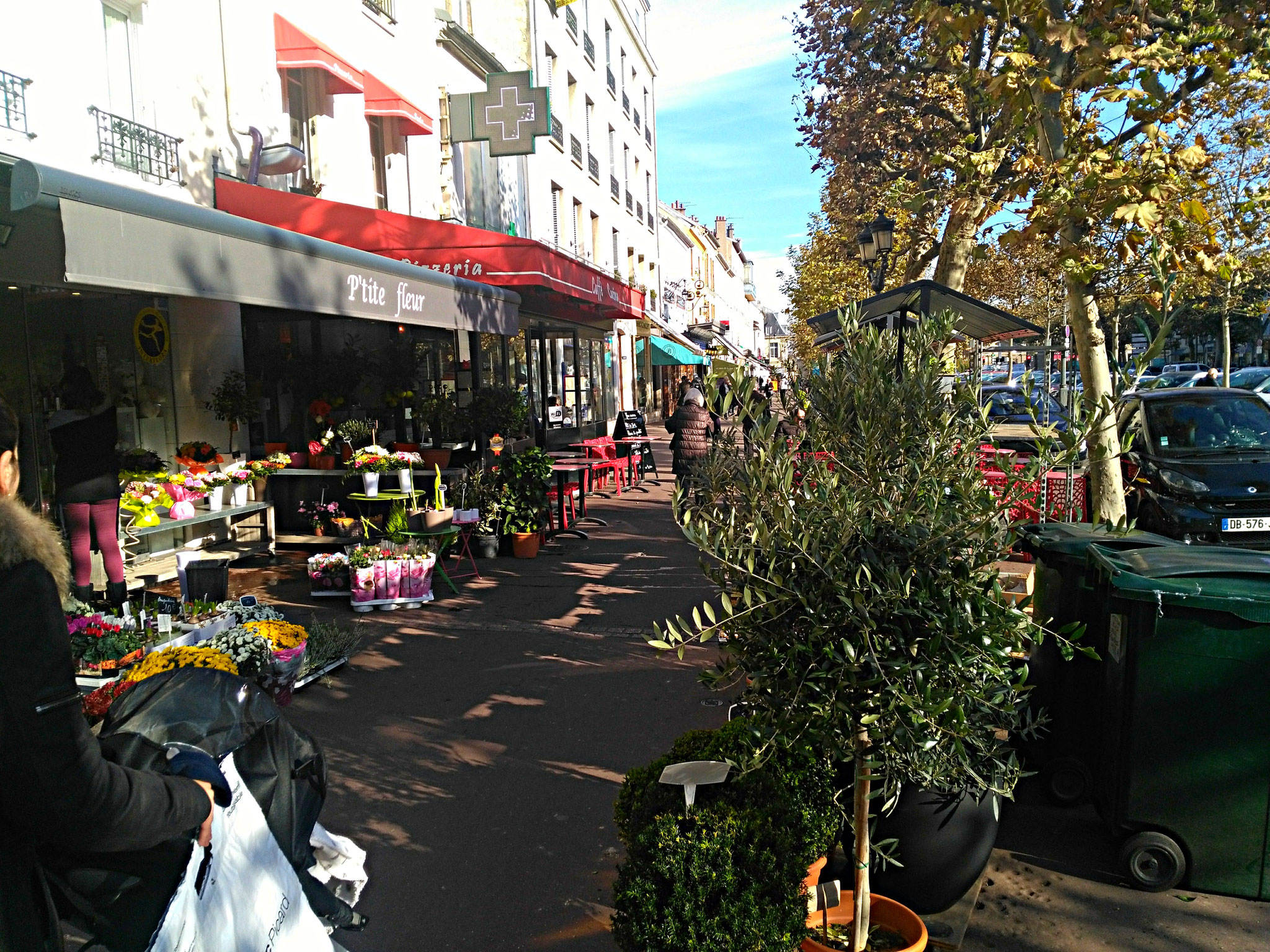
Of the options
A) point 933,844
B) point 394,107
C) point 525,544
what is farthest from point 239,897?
point 394,107

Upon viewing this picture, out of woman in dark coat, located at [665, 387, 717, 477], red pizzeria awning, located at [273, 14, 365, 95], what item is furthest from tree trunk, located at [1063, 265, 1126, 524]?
red pizzeria awning, located at [273, 14, 365, 95]

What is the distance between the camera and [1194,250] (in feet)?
21.0

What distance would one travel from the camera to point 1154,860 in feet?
11.4

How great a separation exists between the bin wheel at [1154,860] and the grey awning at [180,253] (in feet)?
16.5

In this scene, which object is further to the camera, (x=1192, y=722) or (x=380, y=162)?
(x=380, y=162)

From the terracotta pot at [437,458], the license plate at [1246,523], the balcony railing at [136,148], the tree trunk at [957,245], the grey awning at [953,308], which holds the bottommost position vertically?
the license plate at [1246,523]

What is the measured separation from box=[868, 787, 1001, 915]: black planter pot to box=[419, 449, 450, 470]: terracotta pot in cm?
789

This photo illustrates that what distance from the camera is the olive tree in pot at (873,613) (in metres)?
2.49

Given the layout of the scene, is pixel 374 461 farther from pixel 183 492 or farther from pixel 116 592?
pixel 116 592

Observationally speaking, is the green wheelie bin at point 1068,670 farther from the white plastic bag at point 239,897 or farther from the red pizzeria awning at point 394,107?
the red pizzeria awning at point 394,107

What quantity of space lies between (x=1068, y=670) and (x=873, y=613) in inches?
75.9

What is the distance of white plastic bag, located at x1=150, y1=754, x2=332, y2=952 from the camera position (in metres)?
2.11

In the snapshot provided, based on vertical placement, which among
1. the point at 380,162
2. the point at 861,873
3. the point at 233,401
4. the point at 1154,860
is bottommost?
the point at 1154,860

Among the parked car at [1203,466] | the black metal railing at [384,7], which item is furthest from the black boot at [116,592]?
the black metal railing at [384,7]
